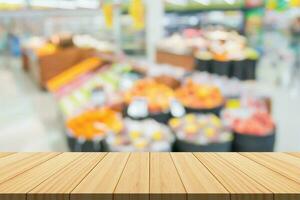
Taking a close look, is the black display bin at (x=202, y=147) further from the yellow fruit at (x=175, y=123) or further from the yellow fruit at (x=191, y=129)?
the yellow fruit at (x=175, y=123)

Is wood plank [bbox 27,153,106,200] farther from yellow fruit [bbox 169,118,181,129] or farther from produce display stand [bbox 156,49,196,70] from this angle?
produce display stand [bbox 156,49,196,70]

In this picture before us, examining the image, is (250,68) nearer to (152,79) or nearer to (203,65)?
(203,65)

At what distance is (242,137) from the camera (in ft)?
9.68

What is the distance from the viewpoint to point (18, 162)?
0.81 meters

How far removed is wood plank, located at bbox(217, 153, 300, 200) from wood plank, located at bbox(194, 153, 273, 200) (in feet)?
0.05

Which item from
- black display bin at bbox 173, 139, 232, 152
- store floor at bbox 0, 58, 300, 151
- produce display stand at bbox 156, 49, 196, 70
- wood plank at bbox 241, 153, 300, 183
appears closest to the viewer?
wood plank at bbox 241, 153, 300, 183

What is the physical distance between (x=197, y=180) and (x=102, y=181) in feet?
0.60

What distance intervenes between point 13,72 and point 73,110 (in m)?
7.40

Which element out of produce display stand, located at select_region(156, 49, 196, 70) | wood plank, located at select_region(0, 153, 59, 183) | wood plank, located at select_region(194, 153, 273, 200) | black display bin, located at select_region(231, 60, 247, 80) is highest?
produce display stand, located at select_region(156, 49, 196, 70)

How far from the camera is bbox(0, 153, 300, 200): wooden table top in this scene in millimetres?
640

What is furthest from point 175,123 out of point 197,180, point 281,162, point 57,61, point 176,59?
point 57,61

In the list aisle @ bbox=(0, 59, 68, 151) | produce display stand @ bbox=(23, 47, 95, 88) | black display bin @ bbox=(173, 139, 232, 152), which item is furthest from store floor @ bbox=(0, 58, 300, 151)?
black display bin @ bbox=(173, 139, 232, 152)

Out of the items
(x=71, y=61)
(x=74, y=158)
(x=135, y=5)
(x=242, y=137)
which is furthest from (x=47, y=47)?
(x=74, y=158)

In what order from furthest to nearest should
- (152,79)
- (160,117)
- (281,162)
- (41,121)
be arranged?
(41,121), (152,79), (160,117), (281,162)
